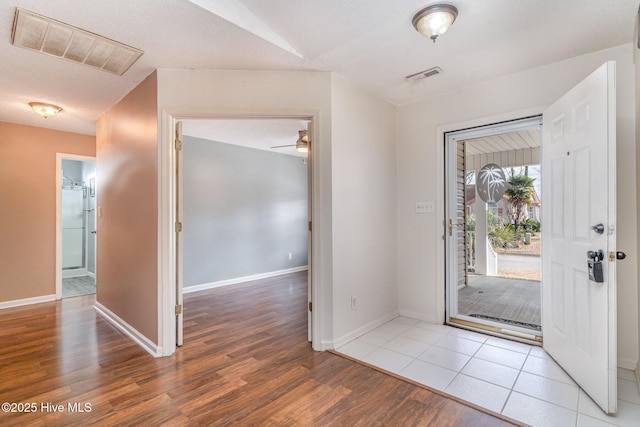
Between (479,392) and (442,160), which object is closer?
(479,392)

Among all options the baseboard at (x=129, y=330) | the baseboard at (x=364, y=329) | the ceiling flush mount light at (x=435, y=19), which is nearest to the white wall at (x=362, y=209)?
the baseboard at (x=364, y=329)

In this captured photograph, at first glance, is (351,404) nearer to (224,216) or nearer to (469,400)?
(469,400)

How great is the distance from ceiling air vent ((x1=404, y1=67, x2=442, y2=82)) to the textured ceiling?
6 centimetres

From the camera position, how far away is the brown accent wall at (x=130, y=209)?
2680 millimetres

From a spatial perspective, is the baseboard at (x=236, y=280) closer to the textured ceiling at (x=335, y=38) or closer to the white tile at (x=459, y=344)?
the white tile at (x=459, y=344)

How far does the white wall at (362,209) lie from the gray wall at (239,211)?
2966mm

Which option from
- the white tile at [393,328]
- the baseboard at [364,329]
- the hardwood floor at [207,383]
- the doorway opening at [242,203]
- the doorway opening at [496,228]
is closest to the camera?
the hardwood floor at [207,383]

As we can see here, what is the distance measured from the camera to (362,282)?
9.87 feet

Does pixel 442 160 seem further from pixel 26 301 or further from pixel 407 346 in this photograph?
pixel 26 301

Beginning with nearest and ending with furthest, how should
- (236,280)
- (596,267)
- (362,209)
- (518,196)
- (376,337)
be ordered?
(596,267)
(376,337)
(362,209)
(518,196)
(236,280)

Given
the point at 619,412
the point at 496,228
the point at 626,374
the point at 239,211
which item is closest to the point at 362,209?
the point at 496,228

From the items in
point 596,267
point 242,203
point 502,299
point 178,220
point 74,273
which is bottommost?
point 74,273

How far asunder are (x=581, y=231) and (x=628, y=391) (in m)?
1.09

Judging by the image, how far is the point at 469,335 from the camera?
2.95 m
